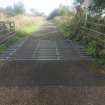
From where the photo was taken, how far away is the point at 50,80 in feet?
15.2

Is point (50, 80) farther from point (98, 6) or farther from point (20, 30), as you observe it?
point (20, 30)

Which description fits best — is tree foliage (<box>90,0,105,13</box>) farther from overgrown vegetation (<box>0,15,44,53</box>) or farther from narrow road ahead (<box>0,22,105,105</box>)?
narrow road ahead (<box>0,22,105,105</box>)

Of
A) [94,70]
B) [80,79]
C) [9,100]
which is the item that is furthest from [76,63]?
[9,100]

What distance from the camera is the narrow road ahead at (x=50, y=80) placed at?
374 cm

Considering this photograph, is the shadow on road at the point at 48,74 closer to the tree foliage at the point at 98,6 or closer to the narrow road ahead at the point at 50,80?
the narrow road ahead at the point at 50,80

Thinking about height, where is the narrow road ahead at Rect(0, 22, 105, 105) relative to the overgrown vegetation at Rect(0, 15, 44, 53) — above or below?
below

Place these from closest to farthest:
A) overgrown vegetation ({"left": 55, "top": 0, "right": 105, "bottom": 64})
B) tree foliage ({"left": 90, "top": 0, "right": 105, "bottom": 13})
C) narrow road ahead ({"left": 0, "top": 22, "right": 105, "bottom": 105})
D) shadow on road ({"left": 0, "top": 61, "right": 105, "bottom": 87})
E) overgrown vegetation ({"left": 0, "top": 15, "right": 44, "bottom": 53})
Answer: narrow road ahead ({"left": 0, "top": 22, "right": 105, "bottom": 105})
shadow on road ({"left": 0, "top": 61, "right": 105, "bottom": 87})
overgrown vegetation ({"left": 55, "top": 0, "right": 105, "bottom": 64})
overgrown vegetation ({"left": 0, "top": 15, "right": 44, "bottom": 53})
tree foliage ({"left": 90, "top": 0, "right": 105, "bottom": 13})

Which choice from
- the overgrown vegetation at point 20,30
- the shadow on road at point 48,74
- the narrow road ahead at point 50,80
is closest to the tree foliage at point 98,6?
the overgrown vegetation at point 20,30

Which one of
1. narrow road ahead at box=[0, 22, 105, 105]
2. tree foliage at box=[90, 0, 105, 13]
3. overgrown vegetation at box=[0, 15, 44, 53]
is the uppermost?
tree foliage at box=[90, 0, 105, 13]

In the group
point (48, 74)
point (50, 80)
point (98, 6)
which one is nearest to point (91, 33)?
point (98, 6)

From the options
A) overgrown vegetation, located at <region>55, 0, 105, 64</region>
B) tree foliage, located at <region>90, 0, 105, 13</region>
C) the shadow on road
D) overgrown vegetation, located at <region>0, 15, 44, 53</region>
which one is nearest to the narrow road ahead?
the shadow on road

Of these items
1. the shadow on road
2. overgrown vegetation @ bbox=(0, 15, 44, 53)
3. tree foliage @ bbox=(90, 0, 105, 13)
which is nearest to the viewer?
the shadow on road

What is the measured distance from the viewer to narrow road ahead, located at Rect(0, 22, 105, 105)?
147 inches

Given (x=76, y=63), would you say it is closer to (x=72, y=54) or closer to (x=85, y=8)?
(x=72, y=54)
